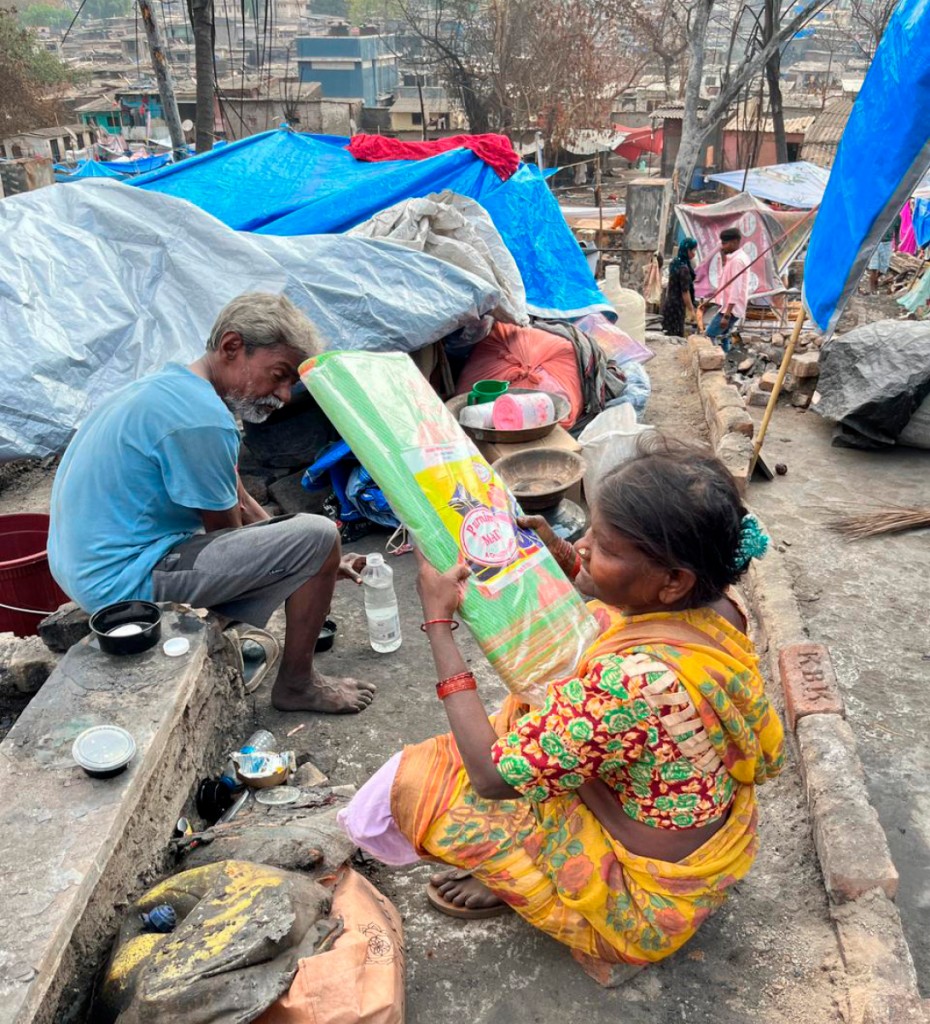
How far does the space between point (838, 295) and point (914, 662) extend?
2230 millimetres

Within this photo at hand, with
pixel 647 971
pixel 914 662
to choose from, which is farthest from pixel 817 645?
pixel 647 971

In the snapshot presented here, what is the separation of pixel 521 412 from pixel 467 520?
2.44 meters

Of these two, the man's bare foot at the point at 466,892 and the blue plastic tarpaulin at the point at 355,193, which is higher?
the blue plastic tarpaulin at the point at 355,193

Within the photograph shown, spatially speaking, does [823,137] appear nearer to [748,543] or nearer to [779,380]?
[779,380]

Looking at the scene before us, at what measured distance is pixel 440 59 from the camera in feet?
78.9

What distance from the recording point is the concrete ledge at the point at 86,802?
1.62m

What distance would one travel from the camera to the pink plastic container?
15.1 ft

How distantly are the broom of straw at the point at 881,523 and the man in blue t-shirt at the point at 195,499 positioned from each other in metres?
3.18

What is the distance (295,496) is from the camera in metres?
4.73

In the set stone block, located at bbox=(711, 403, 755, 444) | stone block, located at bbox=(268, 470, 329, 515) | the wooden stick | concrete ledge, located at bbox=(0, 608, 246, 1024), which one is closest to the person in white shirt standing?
stone block, located at bbox=(711, 403, 755, 444)

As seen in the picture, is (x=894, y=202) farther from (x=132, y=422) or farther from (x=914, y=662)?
(x=132, y=422)

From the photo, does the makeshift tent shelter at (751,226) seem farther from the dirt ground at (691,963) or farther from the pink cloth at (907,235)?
the dirt ground at (691,963)

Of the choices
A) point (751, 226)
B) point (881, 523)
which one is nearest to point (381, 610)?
point (881, 523)

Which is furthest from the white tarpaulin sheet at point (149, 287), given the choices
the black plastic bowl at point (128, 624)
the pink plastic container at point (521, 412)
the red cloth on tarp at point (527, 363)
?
the black plastic bowl at point (128, 624)
